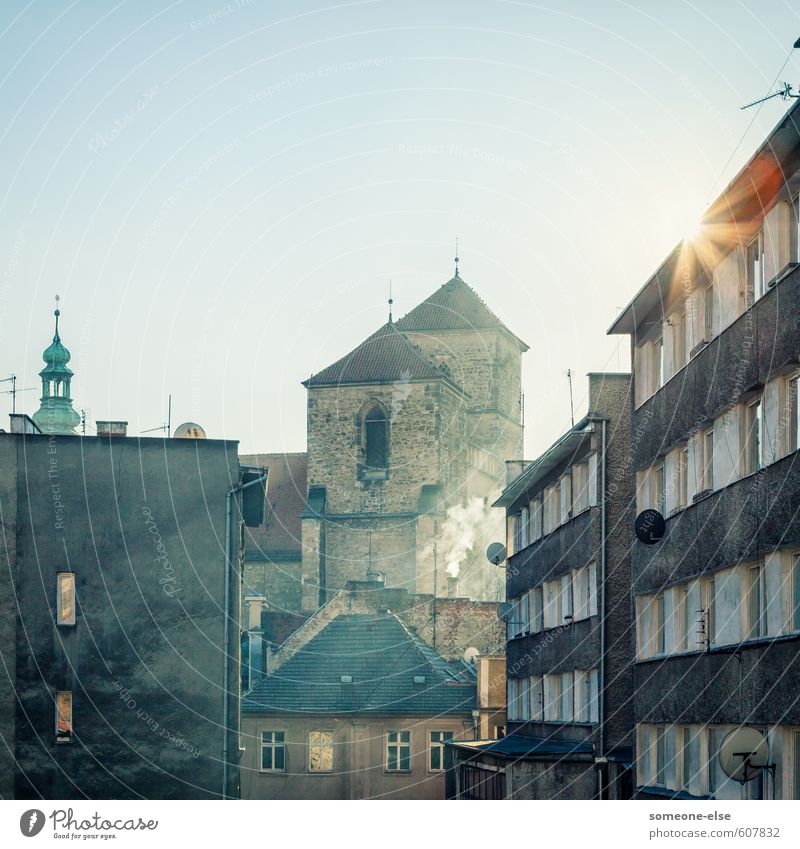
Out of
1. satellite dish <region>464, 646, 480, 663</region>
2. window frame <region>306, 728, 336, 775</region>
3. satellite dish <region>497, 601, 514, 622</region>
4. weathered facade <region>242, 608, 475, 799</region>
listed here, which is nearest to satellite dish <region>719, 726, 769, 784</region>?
satellite dish <region>497, 601, 514, 622</region>

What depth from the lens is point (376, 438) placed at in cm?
7775

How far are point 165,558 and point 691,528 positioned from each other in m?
12.6

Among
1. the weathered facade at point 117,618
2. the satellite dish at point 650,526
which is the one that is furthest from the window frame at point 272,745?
the satellite dish at point 650,526

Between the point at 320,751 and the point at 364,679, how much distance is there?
3.17 metres

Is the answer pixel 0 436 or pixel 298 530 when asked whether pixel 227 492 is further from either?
pixel 298 530

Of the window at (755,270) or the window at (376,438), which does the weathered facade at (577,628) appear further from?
the window at (376,438)

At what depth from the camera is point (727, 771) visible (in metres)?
20.2

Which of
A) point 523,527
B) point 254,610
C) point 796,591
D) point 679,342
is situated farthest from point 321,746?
point 796,591

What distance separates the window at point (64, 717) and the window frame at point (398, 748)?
17400mm

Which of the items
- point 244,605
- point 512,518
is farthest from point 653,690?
point 244,605

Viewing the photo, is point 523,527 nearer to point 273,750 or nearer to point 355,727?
point 355,727

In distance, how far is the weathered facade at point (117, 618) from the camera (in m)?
32.2

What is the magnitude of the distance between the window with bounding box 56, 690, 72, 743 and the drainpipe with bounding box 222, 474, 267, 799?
9.59 feet

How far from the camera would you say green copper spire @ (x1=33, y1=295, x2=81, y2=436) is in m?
93.5
